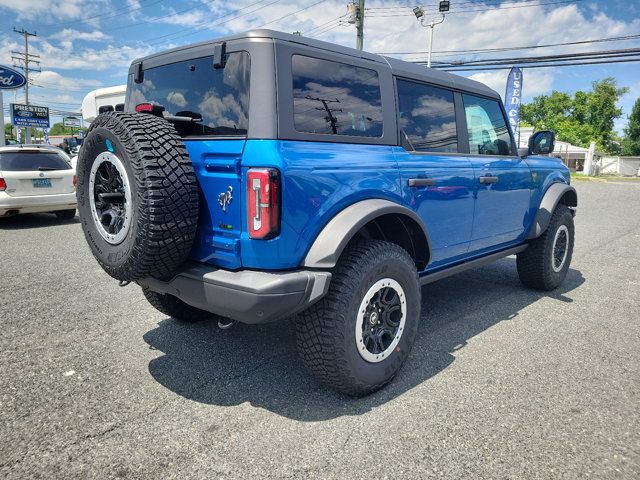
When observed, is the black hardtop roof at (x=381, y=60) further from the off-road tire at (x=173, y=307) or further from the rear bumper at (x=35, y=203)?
the rear bumper at (x=35, y=203)

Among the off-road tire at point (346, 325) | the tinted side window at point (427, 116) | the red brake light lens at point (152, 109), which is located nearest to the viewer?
the off-road tire at point (346, 325)

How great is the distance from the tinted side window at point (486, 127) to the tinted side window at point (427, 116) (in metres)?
0.28

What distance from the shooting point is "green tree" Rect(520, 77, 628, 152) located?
59.6 meters

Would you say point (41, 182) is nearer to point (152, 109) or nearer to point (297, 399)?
point (152, 109)

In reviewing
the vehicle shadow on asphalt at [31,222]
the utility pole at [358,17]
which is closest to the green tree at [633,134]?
the utility pole at [358,17]

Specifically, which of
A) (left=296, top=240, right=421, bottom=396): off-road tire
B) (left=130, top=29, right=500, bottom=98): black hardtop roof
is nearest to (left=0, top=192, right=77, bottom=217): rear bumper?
(left=130, top=29, right=500, bottom=98): black hardtop roof

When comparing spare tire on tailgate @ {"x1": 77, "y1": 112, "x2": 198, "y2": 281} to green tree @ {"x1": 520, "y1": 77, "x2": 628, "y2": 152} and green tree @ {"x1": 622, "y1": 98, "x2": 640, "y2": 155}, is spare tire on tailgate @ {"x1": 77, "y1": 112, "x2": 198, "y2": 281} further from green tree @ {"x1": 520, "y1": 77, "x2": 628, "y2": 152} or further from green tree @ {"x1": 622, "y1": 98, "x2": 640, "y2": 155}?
green tree @ {"x1": 622, "y1": 98, "x2": 640, "y2": 155}

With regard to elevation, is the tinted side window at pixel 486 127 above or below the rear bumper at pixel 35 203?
above

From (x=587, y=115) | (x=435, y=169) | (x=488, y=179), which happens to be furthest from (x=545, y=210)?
(x=587, y=115)

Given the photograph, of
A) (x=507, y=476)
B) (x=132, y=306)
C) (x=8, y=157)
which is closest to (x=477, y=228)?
(x=507, y=476)

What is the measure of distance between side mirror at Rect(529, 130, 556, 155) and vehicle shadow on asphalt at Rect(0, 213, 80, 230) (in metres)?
8.48

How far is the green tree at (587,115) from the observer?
196 feet

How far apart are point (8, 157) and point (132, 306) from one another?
19.0ft

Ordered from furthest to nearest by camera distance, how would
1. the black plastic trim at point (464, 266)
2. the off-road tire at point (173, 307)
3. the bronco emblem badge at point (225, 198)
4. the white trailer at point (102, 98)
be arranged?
the white trailer at point (102, 98) < the off-road tire at point (173, 307) < the black plastic trim at point (464, 266) < the bronco emblem badge at point (225, 198)
